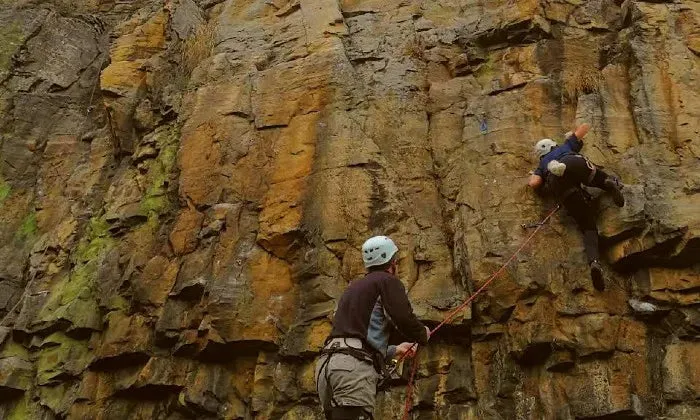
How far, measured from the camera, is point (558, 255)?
381 inches

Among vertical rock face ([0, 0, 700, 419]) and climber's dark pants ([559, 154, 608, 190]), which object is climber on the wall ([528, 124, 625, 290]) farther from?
vertical rock face ([0, 0, 700, 419])

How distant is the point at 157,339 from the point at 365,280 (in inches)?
184

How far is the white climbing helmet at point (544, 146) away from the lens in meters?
10.3

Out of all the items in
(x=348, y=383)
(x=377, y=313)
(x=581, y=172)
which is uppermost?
(x=377, y=313)

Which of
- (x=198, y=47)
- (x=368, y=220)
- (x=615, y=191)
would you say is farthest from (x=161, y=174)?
(x=615, y=191)

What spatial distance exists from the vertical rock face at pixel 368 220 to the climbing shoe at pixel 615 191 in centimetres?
15

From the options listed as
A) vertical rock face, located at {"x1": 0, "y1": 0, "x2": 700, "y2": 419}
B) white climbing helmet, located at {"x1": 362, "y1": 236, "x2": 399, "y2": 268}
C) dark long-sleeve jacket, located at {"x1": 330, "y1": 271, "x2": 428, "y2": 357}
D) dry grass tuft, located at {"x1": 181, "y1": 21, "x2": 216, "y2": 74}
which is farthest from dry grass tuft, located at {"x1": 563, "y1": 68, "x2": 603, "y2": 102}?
dry grass tuft, located at {"x1": 181, "y1": 21, "x2": 216, "y2": 74}

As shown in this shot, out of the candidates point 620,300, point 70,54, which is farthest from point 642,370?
point 70,54

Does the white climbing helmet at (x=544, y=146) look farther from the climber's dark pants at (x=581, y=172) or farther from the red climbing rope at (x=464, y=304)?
the red climbing rope at (x=464, y=304)

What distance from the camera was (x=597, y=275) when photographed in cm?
906

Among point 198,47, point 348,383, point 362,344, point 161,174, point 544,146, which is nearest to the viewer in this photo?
point 348,383

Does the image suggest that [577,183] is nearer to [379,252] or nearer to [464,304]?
[464,304]

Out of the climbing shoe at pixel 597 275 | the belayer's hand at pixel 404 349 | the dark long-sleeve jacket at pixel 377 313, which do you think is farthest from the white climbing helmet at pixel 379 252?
the climbing shoe at pixel 597 275

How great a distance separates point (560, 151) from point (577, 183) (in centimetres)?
55
